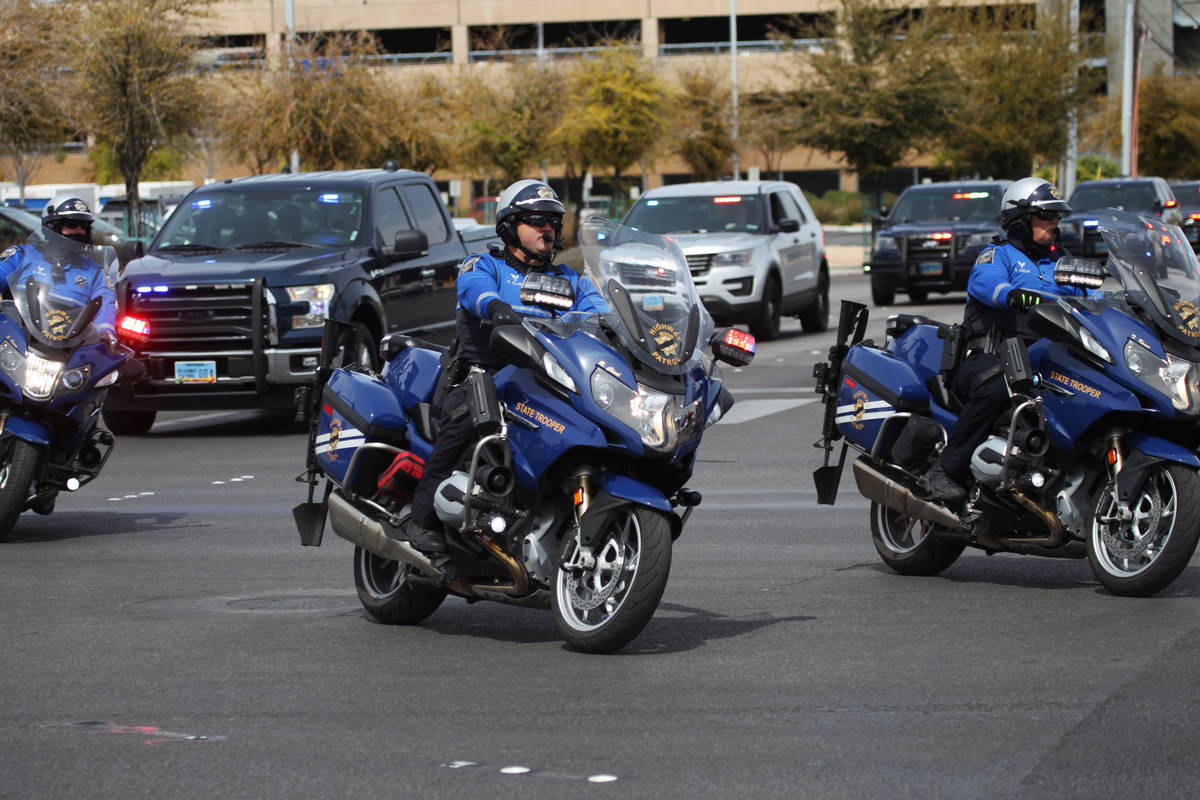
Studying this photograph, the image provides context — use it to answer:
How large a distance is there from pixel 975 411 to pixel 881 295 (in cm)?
2153

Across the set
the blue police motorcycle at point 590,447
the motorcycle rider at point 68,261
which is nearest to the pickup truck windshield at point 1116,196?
the motorcycle rider at point 68,261

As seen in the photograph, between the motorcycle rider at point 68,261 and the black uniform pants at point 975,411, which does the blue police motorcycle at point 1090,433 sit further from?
the motorcycle rider at point 68,261

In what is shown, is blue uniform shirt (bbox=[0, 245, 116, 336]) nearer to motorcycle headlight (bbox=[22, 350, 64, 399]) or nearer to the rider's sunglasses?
motorcycle headlight (bbox=[22, 350, 64, 399])

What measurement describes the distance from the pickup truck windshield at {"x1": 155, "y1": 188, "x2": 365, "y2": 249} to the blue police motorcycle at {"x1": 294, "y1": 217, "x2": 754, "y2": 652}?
353 inches

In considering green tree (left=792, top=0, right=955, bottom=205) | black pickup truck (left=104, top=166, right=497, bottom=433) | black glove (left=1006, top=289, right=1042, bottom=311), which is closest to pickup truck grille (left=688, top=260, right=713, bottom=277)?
black pickup truck (left=104, top=166, right=497, bottom=433)

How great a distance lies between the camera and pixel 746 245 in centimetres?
2317

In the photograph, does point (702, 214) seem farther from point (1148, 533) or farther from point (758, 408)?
point (1148, 533)

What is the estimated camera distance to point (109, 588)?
28.2 feet

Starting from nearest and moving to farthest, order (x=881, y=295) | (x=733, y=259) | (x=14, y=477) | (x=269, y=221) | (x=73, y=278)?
(x=14, y=477)
(x=73, y=278)
(x=269, y=221)
(x=733, y=259)
(x=881, y=295)

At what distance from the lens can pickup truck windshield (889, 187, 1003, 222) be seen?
29359mm

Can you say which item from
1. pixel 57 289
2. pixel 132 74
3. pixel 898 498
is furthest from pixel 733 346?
pixel 132 74

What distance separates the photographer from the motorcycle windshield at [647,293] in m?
6.81

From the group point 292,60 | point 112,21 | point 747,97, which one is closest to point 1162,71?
point 747,97

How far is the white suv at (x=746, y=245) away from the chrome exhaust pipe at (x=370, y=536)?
14989mm
